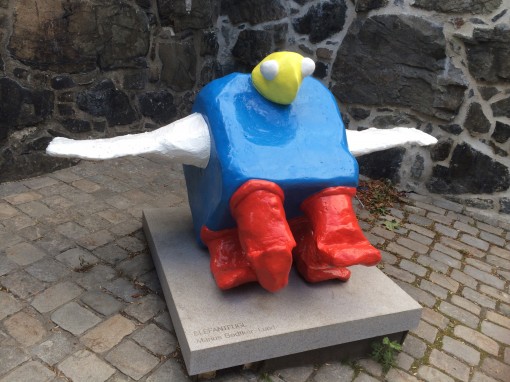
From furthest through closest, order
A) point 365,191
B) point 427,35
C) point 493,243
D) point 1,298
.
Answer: point 365,191 → point 427,35 → point 493,243 → point 1,298

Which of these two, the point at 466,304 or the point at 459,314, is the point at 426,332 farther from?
the point at 466,304

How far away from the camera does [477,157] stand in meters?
3.77

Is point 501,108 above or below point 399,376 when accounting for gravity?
above

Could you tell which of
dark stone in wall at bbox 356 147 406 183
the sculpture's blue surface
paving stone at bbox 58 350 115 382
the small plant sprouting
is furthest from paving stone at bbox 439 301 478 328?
paving stone at bbox 58 350 115 382

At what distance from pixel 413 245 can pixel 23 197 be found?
2.72m

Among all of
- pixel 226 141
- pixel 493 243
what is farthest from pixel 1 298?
pixel 493 243

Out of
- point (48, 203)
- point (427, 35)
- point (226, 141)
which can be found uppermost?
point (427, 35)

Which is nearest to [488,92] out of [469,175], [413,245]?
[469,175]

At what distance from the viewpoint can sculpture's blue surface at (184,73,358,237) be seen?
1987mm

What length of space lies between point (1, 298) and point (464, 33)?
11.7ft

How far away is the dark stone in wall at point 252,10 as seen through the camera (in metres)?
4.39

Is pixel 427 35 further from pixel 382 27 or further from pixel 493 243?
pixel 493 243

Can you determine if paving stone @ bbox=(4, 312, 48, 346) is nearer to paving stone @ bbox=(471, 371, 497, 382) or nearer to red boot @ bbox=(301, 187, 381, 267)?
red boot @ bbox=(301, 187, 381, 267)

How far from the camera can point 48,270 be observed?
2.50 metres
